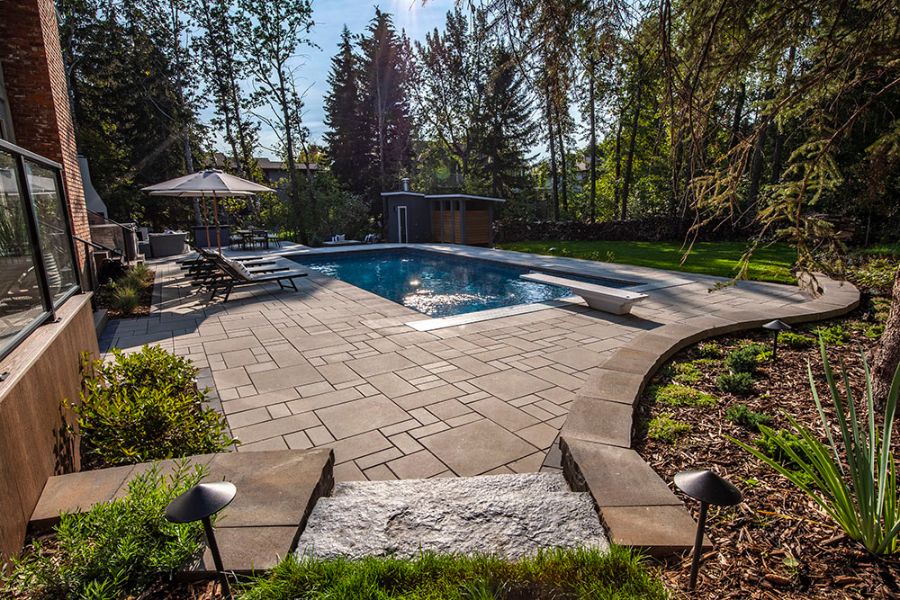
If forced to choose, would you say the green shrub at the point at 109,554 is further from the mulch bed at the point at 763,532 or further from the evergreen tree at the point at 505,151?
the evergreen tree at the point at 505,151

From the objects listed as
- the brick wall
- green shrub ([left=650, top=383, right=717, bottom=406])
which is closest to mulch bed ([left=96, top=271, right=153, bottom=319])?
the brick wall

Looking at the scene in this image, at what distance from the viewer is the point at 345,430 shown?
3.12 m

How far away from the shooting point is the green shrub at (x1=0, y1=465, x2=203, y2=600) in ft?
4.62

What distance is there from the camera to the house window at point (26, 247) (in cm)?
205

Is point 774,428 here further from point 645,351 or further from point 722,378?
point 645,351

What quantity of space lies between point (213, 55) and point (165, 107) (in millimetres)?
3330

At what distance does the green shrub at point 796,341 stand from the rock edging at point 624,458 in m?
0.77

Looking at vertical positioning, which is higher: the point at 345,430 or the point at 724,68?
the point at 724,68

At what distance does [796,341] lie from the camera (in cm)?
417

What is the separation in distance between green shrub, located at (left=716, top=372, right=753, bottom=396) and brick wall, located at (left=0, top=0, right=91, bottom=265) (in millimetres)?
8217

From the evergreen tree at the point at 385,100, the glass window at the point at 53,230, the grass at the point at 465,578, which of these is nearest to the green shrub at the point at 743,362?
the grass at the point at 465,578

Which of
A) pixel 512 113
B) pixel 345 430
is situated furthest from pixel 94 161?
pixel 345 430

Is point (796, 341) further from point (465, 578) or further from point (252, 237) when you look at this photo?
point (252, 237)

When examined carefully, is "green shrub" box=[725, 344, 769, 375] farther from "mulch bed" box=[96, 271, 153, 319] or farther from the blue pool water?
"mulch bed" box=[96, 271, 153, 319]
